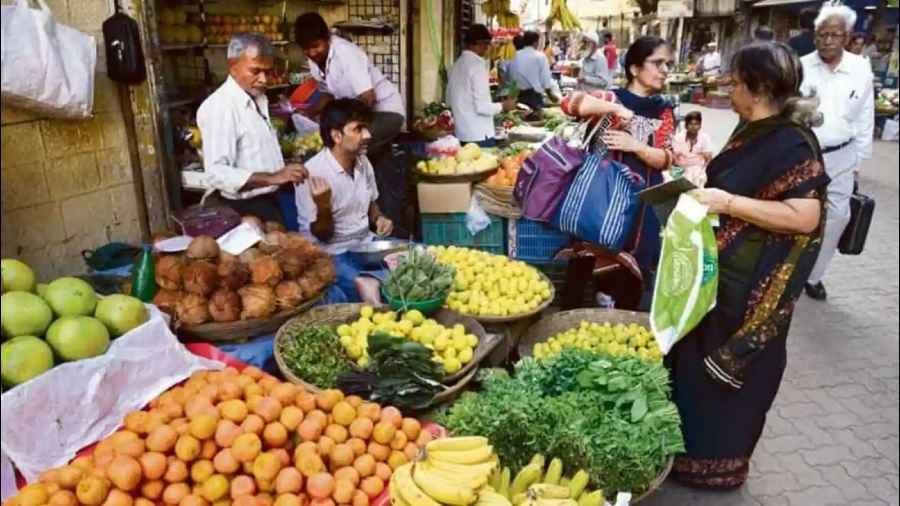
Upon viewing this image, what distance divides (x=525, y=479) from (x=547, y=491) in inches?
5.7

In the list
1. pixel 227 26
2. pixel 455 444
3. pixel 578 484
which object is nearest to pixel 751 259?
pixel 578 484

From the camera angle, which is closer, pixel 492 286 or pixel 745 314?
pixel 745 314

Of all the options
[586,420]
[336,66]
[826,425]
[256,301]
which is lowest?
[826,425]

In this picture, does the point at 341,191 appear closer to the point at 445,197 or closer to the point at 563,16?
the point at 445,197

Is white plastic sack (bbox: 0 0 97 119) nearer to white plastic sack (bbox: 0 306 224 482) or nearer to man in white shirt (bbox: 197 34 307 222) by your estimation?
man in white shirt (bbox: 197 34 307 222)

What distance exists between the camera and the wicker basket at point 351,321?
2466 mm

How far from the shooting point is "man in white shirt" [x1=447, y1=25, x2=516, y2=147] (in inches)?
249

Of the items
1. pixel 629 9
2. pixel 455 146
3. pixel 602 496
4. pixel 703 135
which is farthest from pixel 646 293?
pixel 602 496

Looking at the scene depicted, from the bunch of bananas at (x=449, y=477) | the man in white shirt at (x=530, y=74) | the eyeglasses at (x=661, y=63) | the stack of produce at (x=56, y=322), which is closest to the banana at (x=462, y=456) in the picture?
the bunch of bananas at (x=449, y=477)

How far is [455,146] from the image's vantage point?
541cm

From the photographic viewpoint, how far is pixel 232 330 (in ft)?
8.14

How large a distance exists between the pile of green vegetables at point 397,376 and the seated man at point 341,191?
2.95 feet

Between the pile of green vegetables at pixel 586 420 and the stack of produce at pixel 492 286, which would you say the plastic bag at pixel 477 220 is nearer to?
the stack of produce at pixel 492 286

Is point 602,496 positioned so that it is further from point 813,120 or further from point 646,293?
point 646,293
